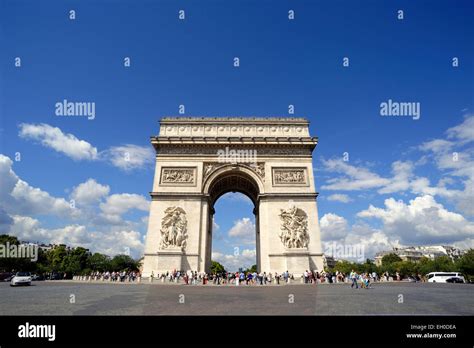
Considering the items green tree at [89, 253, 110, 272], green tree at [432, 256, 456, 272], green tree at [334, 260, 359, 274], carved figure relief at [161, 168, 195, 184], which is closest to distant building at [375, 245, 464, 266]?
green tree at [334, 260, 359, 274]

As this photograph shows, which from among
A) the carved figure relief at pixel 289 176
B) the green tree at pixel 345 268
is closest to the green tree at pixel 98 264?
the carved figure relief at pixel 289 176

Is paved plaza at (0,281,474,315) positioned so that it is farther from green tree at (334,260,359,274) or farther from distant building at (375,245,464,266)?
distant building at (375,245,464,266)

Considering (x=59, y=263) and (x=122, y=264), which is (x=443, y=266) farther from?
(x=59, y=263)

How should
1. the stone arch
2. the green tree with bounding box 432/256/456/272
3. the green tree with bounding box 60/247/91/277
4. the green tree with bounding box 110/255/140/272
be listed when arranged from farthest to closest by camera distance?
the green tree with bounding box 110/255/140/272 → the green tree with bounding box 60/247/91/277 → the green tree with bounding box 432/256/456/272 → the stone arch

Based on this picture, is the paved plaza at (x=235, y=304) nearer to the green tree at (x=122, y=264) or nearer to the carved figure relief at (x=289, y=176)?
the carved figure relief at (x=289, y=176)

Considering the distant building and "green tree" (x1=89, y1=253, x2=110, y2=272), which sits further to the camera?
the distant building

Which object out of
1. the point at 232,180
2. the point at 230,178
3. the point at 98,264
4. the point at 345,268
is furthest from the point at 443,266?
the point at 98,264
